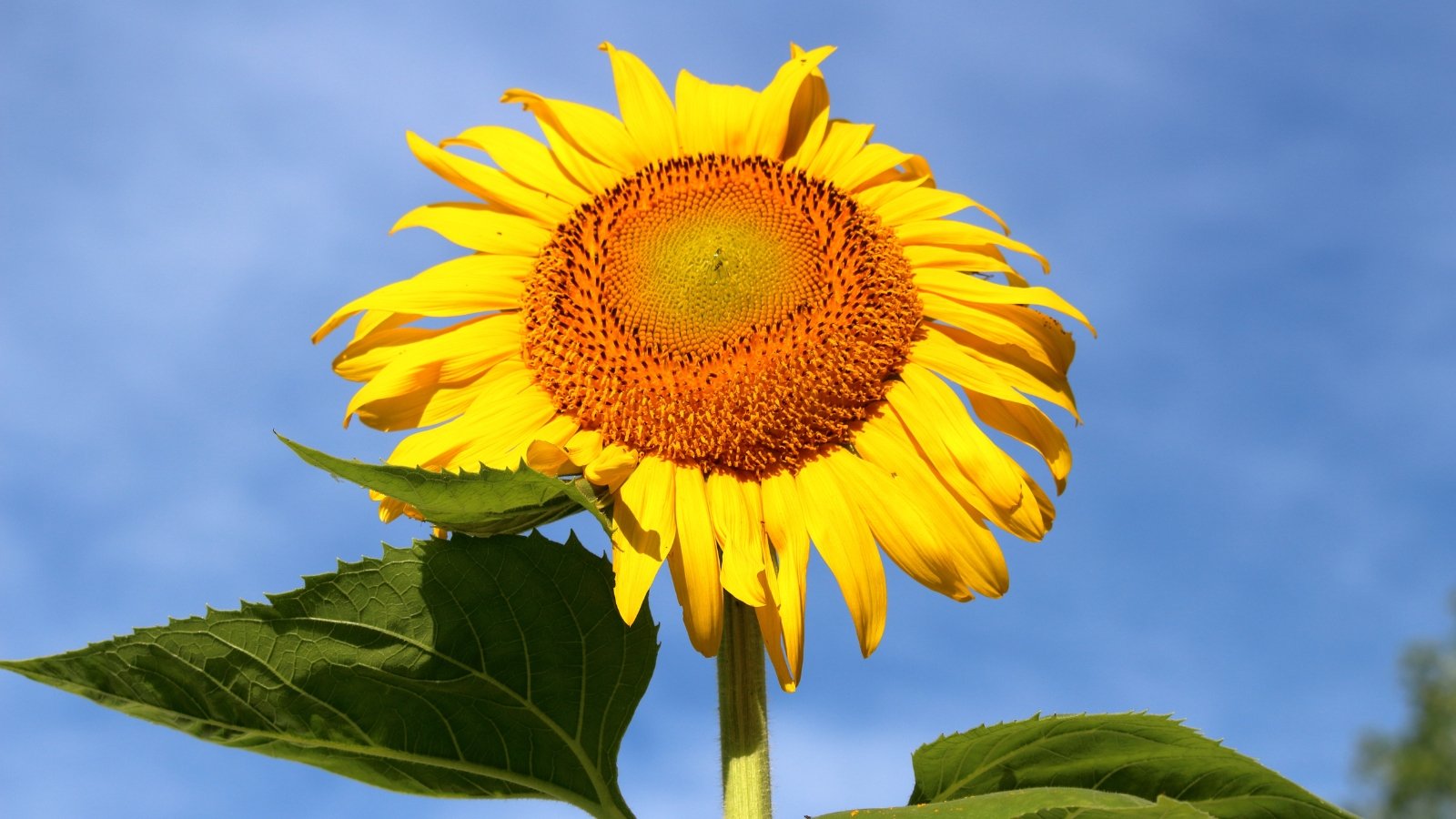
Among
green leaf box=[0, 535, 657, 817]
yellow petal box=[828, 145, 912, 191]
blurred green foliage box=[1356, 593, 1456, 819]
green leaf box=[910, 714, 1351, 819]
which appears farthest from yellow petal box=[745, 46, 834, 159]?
blurred green foliage box=[1356, 593, 1456, 819]

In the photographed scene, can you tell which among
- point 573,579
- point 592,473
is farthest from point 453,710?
point 592,473

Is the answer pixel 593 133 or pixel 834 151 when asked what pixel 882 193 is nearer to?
pixel 834 151

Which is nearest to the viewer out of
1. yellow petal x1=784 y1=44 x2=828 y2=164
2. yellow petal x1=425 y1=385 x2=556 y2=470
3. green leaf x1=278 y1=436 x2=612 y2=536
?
green leaf x1=278 y1=436 x2=612 y2=536

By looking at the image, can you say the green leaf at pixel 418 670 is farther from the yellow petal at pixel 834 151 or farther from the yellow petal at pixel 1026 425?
the yellow petal at pixel 834 151

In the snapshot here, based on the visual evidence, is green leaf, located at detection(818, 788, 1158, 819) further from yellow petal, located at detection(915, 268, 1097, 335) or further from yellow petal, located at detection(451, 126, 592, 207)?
yellow petal, located at detection(451, 126, 592, 207)

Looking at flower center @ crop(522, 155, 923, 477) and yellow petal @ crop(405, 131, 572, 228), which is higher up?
yellow petal @ crop(405, 131, 572, 228)

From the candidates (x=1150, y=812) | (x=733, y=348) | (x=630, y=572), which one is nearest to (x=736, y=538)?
(x=630, y=572)

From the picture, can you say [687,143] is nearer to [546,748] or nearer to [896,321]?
[896,321]
